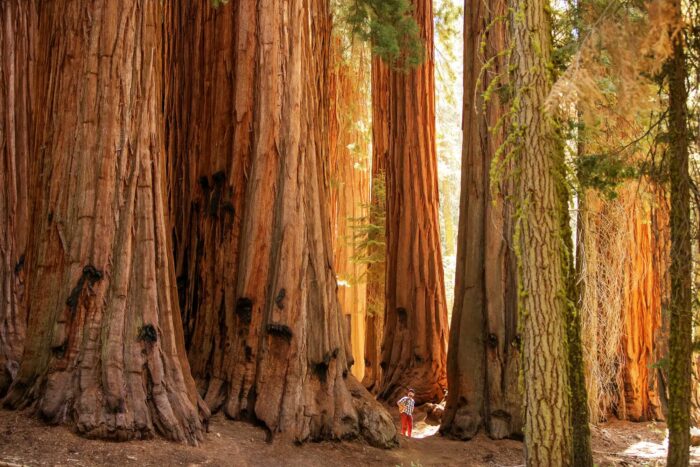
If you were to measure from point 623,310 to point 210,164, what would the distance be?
7789 millimetres

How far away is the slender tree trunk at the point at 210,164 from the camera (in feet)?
35.6

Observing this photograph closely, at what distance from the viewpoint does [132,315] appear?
349 inches

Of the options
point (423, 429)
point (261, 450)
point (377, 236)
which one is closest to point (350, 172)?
point (377, 236)

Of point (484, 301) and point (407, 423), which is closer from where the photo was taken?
point (407, 423)

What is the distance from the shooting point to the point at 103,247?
29.0 ft

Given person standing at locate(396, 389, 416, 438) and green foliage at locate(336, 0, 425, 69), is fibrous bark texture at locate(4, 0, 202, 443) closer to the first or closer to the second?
person standing at locate(396, 389, 416, 438)

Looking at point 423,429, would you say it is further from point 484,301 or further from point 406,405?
point 484,301

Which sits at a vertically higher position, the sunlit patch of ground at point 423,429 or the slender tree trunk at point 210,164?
the slender tree trunk at point 210,164

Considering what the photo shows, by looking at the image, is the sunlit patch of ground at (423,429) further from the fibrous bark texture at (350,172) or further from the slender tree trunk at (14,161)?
the fibrous bark texture at (350,172)

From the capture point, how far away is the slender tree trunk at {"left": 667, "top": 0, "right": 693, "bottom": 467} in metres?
7.99

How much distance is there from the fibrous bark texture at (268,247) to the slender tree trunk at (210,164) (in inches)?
0.7

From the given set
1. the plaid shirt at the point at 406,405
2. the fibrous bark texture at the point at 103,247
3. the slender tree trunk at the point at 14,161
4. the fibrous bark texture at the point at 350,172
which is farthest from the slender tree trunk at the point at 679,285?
the fibrous bark texture at the point at 350,172

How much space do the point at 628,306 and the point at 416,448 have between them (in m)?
5.97

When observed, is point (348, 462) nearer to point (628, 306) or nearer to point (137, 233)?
point (137, 233)
